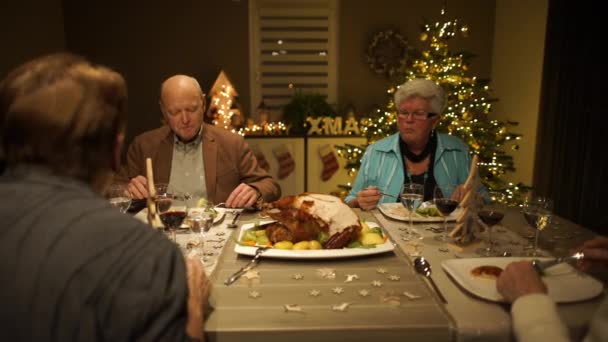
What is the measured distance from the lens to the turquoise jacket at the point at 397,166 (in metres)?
2.37

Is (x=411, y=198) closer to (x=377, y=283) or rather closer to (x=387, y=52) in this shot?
(x=377, y=283)

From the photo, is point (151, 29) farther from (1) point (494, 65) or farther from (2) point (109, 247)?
(2) point (109, 247)

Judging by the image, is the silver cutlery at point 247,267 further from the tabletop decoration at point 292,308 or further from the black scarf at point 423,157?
the black scarf at point 423,157

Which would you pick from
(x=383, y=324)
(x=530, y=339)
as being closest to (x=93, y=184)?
(x=383, y=324)

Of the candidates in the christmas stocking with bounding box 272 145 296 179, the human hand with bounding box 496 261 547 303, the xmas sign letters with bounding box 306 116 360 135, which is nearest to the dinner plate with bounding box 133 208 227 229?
the human hand with bounding box 496 261 547 303

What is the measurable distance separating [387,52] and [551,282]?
161 inches

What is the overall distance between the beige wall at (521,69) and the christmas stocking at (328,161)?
1811 mm

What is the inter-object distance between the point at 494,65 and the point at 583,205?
231 cm

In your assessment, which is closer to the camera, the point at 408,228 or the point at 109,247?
the point at 109,247

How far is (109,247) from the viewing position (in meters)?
0.74

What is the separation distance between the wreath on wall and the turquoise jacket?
2606mm

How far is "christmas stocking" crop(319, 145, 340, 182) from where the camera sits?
4602 mm

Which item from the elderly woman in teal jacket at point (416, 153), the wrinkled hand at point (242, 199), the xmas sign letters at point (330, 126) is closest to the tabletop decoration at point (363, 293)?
the wrinkled hand at point (242, 199)

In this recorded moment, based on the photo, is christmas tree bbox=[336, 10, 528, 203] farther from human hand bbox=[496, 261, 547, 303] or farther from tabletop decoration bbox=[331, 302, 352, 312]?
tabletop decoration bbox=[331, 302, 352, 312]
